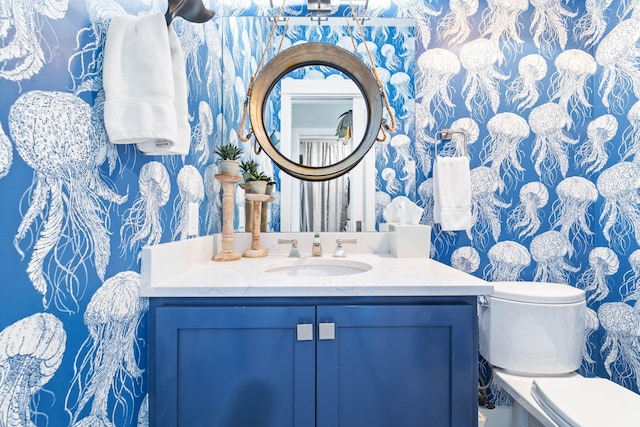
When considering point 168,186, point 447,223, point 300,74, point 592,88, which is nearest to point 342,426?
point 168,186

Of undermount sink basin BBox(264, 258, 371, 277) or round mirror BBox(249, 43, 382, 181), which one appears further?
round mirror BBox(249, 43, 382, 181)

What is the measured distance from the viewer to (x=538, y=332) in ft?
4.50

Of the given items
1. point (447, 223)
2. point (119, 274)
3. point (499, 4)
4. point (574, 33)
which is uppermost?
point (499, 4)

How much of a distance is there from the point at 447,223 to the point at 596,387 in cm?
85

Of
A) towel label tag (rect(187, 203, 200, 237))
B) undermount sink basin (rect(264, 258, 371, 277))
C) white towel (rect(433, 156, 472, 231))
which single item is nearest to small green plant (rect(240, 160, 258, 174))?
towel label tag (rect(187, 203, 200, 237))

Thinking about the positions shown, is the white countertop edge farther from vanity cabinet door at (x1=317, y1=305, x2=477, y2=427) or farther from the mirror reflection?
the mirror reflection

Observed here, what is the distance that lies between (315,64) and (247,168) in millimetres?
643

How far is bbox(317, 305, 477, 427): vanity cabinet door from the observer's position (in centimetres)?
95

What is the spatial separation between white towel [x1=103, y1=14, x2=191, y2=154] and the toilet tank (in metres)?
1.46

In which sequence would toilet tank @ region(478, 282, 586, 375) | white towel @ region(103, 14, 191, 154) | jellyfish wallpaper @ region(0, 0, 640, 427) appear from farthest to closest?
1. jellyfish wallpaper @ region(0, 0, 640, 427)
2. toilet tank @ region(478, 282, 586, 375)
3. white towel @ region(103, 14, 191, 154)

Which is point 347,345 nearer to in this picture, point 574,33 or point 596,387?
point 596,387

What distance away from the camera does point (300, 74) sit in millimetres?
1609

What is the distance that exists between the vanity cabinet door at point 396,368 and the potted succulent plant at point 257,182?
2.59 ft

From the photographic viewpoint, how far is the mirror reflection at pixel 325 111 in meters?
1.61
